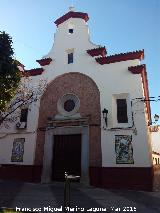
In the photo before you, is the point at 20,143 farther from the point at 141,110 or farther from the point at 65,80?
the point at 141,110

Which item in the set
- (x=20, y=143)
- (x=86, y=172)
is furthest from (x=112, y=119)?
(x=20, y=143)

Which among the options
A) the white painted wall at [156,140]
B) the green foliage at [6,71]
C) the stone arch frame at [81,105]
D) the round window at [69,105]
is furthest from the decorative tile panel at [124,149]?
the white painted wall at [156,140]

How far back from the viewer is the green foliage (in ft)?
36.7

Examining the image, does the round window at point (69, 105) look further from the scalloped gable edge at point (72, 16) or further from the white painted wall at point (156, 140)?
the white painted wall at point (156, 140)

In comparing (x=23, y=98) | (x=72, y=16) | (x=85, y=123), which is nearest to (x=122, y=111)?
(x=85, y=123)

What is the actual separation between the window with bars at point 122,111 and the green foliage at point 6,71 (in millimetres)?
6425

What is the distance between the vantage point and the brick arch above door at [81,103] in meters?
13.8

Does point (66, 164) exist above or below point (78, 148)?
below

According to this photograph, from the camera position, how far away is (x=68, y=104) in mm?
15734

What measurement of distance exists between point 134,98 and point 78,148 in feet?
15.4

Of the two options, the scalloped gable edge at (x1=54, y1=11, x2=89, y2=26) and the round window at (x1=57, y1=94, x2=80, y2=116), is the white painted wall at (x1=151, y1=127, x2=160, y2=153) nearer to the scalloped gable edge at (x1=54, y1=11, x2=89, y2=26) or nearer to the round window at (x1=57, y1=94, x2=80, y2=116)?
the round window at (x1=57, y1=94, x2=80, y2=116)

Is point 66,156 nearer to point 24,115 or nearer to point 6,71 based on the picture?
point 24,115

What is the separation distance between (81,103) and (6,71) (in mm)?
5564

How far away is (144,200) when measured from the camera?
30.8 ft
